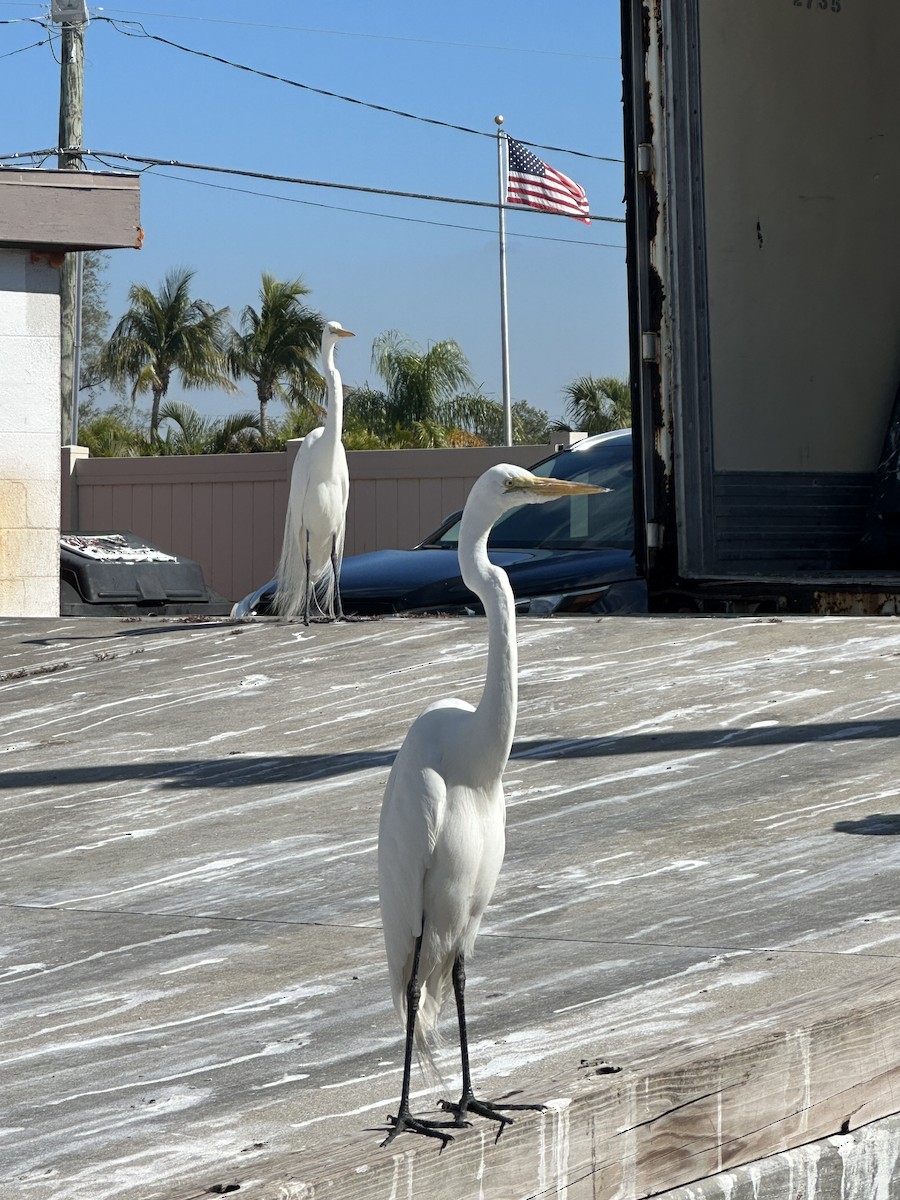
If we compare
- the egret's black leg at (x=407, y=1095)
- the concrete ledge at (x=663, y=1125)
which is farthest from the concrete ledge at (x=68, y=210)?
the concrete ledge at (x=663, y=1125)

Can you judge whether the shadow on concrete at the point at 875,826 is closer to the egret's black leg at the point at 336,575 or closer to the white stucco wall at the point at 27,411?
the egret's black leg at the point at 336,575

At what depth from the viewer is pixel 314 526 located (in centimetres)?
1045

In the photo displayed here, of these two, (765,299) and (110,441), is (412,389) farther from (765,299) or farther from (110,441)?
(765,299)

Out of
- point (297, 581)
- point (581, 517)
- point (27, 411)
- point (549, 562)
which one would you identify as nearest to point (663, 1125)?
point (549, 562)

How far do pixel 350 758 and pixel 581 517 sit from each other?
3.72m

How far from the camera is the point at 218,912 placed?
4.95 meters

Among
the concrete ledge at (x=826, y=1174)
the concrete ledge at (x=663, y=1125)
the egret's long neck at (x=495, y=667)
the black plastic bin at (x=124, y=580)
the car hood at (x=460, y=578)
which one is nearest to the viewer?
the concrete ledge at (x=663, y=1125)

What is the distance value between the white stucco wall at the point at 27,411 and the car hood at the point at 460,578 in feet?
9.58

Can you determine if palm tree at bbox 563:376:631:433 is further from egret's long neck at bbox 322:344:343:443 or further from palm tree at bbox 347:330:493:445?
egret's long neck at bbox 322:344:343:443

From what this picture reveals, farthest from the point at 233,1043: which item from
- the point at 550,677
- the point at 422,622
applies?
the point at 422,622

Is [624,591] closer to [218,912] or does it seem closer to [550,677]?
[550,677]

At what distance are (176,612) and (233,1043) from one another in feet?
38.7

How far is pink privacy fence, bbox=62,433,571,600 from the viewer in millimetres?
19250

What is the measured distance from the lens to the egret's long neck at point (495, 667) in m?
2.96
